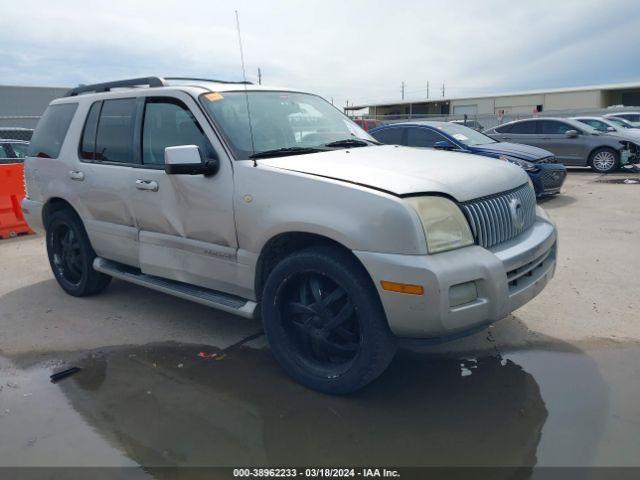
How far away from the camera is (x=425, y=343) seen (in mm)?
3057

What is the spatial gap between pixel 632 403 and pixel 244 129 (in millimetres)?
3045

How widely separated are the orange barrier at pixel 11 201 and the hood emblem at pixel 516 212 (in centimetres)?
Answer: 786

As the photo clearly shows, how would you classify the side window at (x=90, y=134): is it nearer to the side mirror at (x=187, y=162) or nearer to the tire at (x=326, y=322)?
the side mirror at (x=187, y=162)

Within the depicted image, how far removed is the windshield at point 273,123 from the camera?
12.5 feet

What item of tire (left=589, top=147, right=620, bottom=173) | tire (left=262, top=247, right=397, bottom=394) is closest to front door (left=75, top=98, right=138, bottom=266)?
tire (left=262, top=247, right=397, bottom=394)

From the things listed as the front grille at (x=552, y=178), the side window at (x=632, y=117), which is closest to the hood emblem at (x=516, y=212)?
the front grille at (x=552, y=178)

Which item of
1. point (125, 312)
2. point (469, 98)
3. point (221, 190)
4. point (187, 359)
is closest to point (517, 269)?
point (221, 190)

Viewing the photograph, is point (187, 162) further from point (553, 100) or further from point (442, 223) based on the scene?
point (553, 100)

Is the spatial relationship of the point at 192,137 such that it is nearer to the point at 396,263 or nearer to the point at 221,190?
the point at 221,190

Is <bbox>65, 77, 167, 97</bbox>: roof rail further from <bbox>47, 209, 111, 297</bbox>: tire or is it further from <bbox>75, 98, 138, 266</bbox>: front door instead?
<bbox>47, 209, 111, 297</bbox>: tire

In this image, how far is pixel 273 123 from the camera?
4.07m

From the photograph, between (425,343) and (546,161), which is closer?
(425,343)

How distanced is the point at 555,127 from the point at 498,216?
12.8 meters

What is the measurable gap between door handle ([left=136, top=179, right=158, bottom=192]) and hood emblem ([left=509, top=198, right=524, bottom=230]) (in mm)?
2581
